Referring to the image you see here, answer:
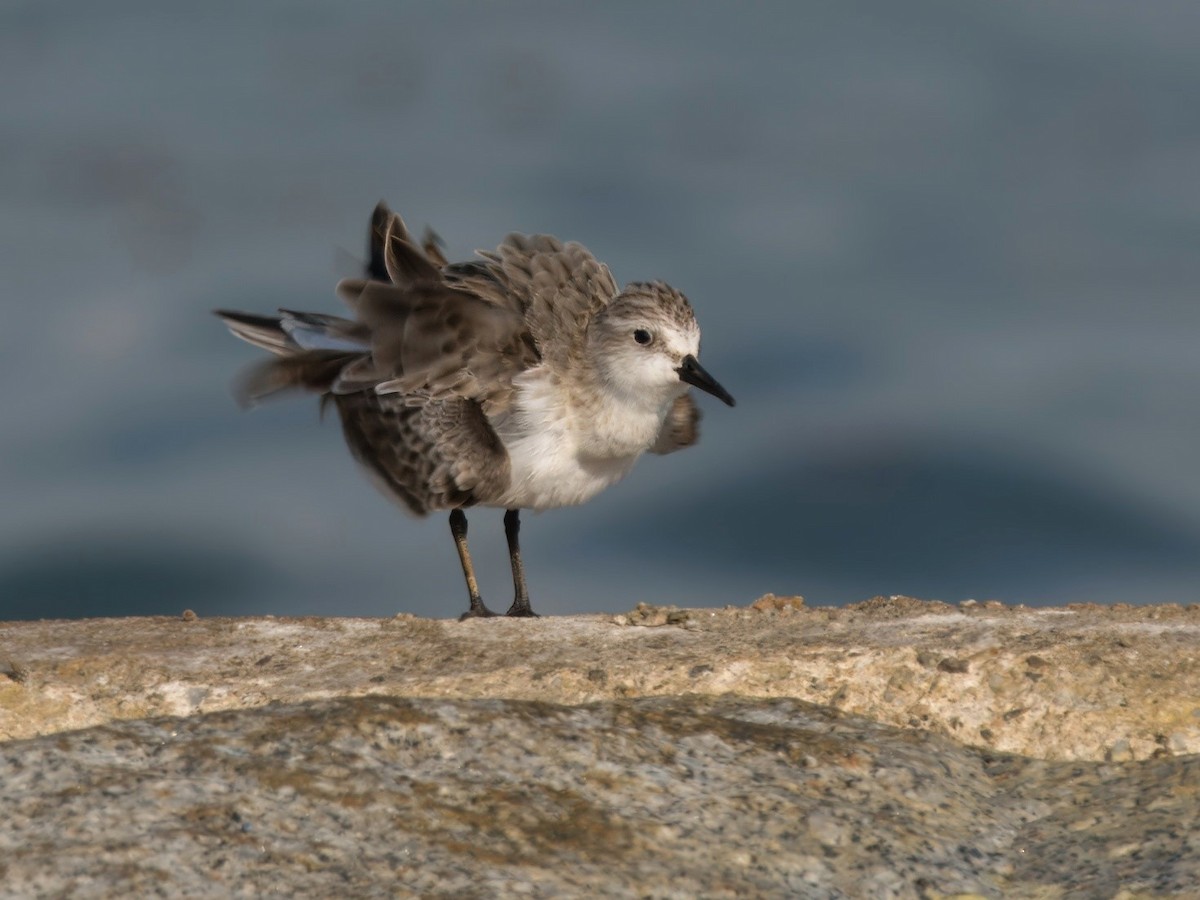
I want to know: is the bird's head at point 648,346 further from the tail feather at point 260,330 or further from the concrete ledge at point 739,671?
the concrete ledge at point 739,671

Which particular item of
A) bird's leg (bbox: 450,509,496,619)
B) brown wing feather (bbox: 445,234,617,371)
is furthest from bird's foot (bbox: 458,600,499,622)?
brown wing feather (bbox: 445,234,617,371)

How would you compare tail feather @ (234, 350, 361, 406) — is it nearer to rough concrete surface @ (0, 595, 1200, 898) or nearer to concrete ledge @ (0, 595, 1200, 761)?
concrete ledge @ (0, 595, 1200, 761)

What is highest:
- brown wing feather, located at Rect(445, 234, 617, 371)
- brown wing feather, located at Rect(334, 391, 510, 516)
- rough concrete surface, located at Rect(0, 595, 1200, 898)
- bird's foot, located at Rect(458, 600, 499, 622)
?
brown wing feather, located at Rect(445, 234, 617, 371)

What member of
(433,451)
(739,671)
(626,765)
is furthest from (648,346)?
(626,765)

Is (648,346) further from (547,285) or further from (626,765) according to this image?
(626,765)

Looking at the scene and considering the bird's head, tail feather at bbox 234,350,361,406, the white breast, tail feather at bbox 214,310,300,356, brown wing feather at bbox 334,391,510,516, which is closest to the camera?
brown wing feather at bbox 334,391,510,516

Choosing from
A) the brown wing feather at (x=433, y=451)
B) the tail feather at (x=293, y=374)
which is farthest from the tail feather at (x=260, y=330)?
the brown wing feather at (x=433, y=451)

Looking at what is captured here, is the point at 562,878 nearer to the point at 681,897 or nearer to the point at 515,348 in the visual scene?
the point at 681,897
